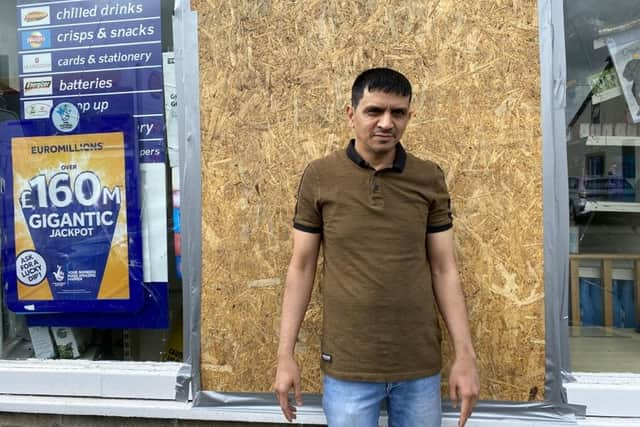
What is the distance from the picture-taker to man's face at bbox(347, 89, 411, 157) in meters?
1.68

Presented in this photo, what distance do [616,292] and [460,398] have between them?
5.35ft

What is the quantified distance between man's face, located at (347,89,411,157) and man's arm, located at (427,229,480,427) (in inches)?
16.5

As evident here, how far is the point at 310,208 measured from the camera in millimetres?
1794

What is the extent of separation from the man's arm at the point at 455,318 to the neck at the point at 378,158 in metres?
0.33

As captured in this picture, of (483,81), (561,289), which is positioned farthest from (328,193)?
(561,289)

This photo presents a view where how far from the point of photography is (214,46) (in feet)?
8.05

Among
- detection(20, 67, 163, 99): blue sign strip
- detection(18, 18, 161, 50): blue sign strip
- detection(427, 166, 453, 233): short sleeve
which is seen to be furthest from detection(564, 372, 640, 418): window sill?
detection(18, 18, 161, 50): blue sign strip

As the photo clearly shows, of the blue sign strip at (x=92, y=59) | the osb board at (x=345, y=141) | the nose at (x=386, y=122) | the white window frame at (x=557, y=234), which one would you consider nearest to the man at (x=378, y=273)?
the nose at (x=386, y=122)

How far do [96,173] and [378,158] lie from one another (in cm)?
182

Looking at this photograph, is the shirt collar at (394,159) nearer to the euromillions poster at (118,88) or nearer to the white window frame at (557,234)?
the white window frame at (557,234)

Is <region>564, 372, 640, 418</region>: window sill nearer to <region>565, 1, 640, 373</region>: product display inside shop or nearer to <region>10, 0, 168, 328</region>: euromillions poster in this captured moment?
<region>565, 1, 640, 373</region>: product display inside shop

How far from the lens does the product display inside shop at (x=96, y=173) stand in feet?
8.92

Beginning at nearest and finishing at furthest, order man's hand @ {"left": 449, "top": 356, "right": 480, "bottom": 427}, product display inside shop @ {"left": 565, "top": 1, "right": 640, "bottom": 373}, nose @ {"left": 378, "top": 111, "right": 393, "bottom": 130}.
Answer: nose @ {"left": 378, "top": 111, "right": 393, "bottom": 130}, man's hand @ {"left": 449, "top": 356, "right": 480, "bottom": 427}, product display inside shop @ {"left": 565, "top": 1, "right": 640, "bottom": 373}

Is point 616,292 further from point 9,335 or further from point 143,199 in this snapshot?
point 9,335
